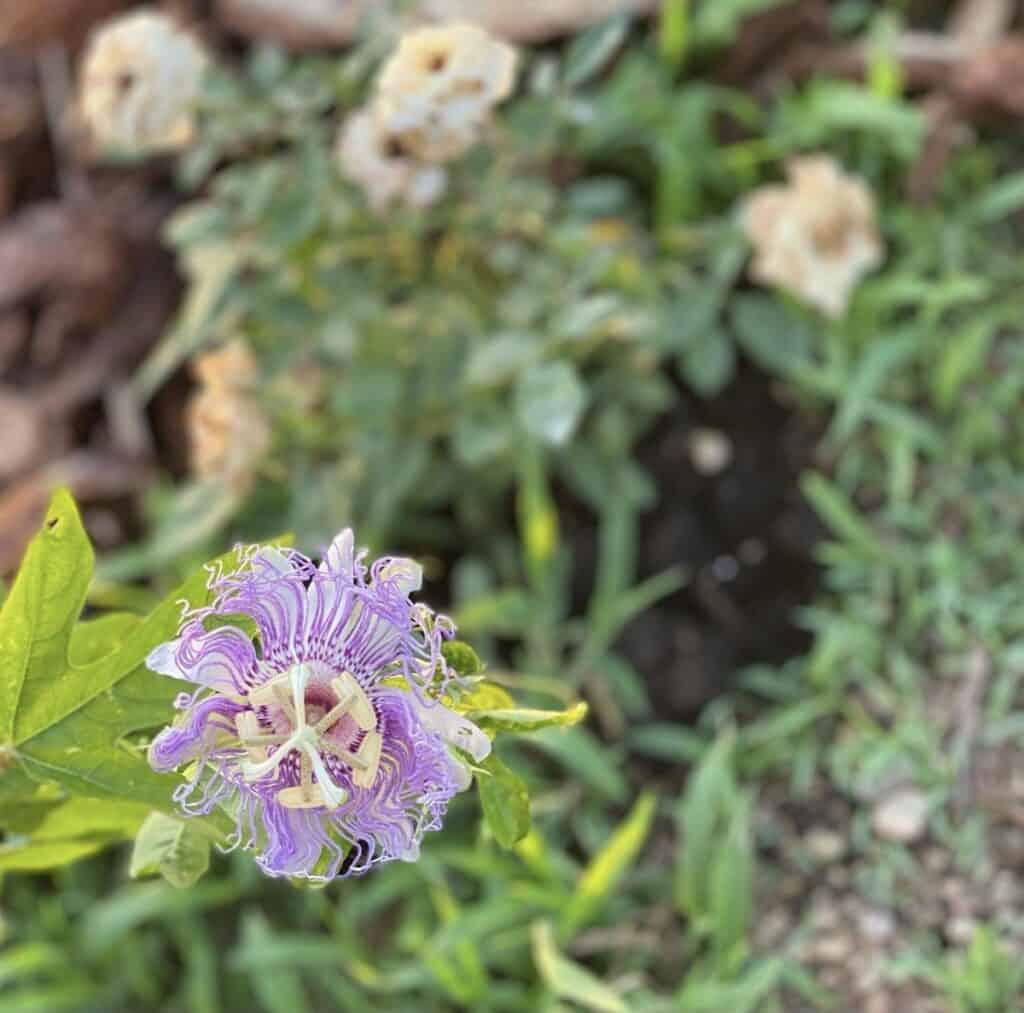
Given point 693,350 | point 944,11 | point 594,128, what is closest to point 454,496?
point 693,350

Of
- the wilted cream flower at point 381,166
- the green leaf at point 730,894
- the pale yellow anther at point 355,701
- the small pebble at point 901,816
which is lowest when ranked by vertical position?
the small pebble at point 901,816

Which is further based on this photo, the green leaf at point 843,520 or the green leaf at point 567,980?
the green leaf at point 843,520

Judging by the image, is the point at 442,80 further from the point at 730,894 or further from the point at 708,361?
the point at 730,894

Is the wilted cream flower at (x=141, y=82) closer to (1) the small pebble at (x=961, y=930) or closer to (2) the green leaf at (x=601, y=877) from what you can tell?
(2) the green leaf at (x=601, y=877)

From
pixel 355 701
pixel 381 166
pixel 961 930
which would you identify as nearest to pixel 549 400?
pixel 381 166

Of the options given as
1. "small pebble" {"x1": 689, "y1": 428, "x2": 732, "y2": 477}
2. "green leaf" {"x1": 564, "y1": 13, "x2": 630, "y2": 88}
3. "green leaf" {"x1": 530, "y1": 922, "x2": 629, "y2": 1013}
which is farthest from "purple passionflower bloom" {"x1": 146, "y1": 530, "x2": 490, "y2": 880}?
"small pebble" {"x1": 689, "y1": 428, "x2": 732, "y2": 477}

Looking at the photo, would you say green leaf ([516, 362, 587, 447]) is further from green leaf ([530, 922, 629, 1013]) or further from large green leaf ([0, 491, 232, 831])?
large green leaf ([0, 491, 232, 831])

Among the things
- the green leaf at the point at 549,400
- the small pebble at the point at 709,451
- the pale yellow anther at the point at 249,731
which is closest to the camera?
the pale yellow anther at the point at 249,731

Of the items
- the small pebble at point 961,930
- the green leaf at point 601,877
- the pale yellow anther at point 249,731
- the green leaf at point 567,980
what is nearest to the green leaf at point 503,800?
the pale yellow anther at point 249,731
